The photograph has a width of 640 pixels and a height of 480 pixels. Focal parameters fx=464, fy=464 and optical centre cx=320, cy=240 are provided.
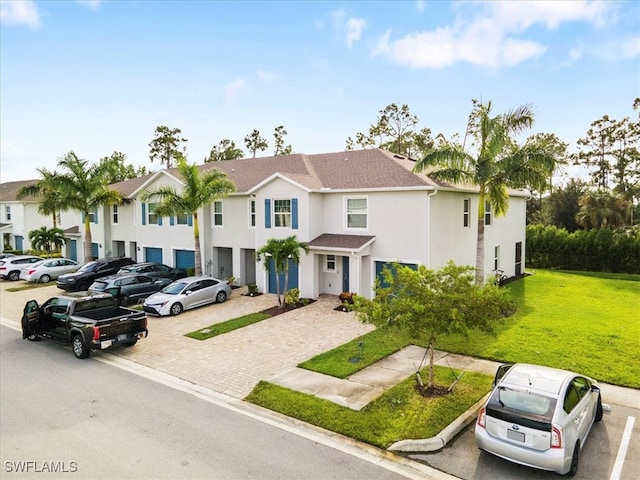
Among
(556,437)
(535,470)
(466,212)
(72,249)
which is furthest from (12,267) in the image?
(556,437)

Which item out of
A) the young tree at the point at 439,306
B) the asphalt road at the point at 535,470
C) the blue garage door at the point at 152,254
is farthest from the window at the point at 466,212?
the blue garage door at the point at 152,254

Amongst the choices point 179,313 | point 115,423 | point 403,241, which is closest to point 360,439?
point 115,423

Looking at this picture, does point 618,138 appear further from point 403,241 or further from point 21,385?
point 21,385

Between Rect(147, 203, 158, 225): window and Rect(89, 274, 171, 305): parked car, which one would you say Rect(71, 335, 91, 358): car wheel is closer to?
Rect(89, 274, 171, 305): parked car

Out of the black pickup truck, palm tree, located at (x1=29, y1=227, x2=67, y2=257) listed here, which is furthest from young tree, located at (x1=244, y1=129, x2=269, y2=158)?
the black pickup truck

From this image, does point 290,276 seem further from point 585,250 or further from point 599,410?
point 585,250
